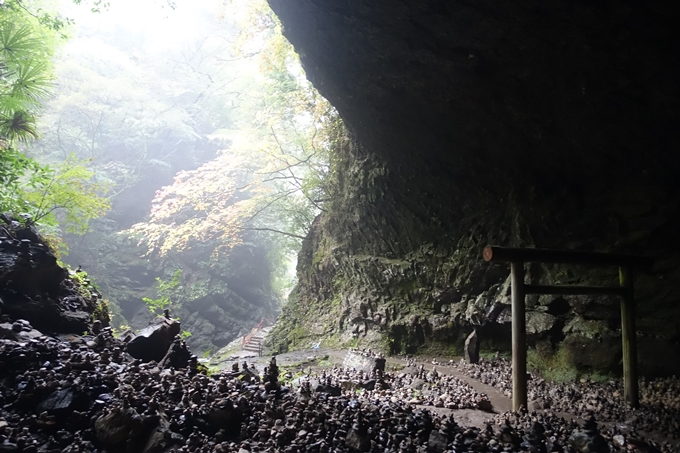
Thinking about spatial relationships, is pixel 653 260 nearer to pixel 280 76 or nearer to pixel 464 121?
pixel 464 121

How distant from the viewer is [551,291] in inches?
181

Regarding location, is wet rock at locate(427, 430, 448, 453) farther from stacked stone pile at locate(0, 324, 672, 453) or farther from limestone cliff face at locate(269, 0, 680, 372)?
limestone cliff face at locate(269, 0, 680, 372)

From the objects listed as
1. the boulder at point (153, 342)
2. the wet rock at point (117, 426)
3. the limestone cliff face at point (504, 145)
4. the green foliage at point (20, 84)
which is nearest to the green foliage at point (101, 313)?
the boulder at point (153, 342)

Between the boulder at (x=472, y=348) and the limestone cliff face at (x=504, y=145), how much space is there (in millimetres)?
288

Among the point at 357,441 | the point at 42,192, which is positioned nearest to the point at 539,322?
the point at 357,441

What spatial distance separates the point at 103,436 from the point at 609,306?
6.60 m

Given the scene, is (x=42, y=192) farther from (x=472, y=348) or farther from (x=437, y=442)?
(x=472, y=348)

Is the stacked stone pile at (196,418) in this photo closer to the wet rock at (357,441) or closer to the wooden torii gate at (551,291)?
the wet rock at (357,441)

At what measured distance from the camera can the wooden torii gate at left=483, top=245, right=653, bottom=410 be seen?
422cm

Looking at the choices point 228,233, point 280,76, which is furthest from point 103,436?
point 280,76

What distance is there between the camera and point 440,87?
259 inches

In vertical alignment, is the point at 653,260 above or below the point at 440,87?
below

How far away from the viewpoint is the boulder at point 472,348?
24.3 feet

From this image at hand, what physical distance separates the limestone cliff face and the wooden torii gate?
0.87m
